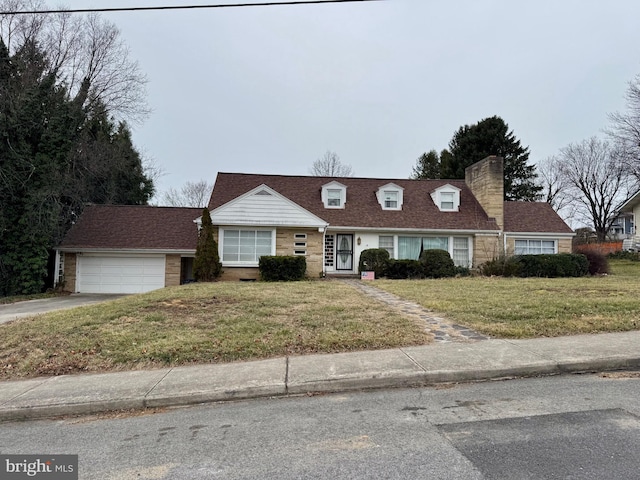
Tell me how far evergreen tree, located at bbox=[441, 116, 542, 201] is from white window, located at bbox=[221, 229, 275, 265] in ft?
84.3

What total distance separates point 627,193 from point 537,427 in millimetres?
47732

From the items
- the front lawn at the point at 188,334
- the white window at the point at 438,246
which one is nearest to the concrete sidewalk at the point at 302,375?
the front lawn at the point at 188,334

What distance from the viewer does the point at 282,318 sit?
7805mm

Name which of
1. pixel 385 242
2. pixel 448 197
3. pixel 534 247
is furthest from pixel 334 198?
pixel 534 247

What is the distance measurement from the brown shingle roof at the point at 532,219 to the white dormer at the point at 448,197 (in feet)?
9.49

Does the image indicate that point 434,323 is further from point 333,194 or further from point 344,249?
point 333,194

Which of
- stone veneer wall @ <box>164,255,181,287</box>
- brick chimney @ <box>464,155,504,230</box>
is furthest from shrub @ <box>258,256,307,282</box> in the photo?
brick chimney @ <box>464,155,504,230</box>

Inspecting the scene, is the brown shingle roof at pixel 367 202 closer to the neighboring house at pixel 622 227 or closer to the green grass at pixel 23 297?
the green grass at pixel 23 297

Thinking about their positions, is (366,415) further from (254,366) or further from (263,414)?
(254,366)

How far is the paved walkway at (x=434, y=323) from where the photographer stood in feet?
21.5

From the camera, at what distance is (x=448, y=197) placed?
21.2 meters

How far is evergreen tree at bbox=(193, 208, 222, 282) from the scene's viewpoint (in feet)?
52.4

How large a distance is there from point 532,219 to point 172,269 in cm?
1944

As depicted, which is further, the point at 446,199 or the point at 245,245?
the point at 446,199
